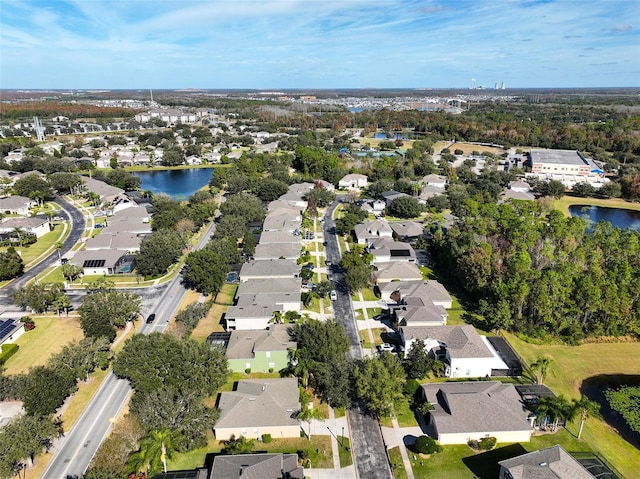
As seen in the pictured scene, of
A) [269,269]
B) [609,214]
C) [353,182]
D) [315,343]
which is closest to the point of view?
[315,343]

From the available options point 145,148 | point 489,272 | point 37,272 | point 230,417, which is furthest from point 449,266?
point 145,148

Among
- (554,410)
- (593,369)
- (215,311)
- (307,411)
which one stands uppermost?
(554,410)

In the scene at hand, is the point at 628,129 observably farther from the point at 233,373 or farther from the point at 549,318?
the point at 233,373

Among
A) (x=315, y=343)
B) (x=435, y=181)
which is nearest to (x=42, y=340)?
(x=315, y=343)

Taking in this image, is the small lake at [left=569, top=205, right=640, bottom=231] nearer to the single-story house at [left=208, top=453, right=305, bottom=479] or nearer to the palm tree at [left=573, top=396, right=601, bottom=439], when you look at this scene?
the palm tree at [left=573, top=396, right=601, bottom=439]

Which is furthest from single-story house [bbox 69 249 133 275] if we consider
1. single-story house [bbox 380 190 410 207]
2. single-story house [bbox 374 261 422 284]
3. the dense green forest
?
single-story house [bbox 380 190 410 207]

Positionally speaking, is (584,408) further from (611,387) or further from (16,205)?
(16,205)
